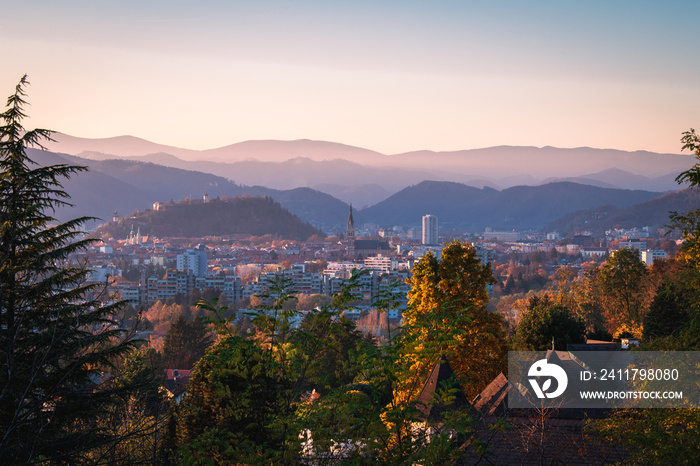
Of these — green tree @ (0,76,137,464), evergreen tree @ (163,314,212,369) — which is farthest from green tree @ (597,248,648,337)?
green tree @ (0,76,137,464)

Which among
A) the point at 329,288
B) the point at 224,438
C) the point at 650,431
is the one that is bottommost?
the point at 329,288

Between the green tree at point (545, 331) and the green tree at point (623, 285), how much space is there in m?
7.25

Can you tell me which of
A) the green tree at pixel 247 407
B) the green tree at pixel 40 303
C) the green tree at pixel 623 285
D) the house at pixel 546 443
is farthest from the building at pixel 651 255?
the green tree at pixel 247 407

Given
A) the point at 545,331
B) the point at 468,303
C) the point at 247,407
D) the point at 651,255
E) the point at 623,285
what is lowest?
the point at 651,255

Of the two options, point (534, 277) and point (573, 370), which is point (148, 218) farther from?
point (573, 370)

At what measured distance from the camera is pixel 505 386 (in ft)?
40.7

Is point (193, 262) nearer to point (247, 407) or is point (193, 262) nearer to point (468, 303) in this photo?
point (468, 303)

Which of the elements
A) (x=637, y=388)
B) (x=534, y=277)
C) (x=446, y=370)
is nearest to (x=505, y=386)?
(x=446, y=370)

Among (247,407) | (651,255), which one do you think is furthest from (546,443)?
(651,255)

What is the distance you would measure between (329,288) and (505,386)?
9288cm

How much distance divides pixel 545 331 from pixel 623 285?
935 cm

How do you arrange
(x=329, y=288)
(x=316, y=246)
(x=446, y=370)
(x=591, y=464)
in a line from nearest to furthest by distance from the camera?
(x=591, y=464) → (x=446, y=370) → (x=329, y=288) → (x=316, y=246)

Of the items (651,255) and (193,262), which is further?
(193,262)

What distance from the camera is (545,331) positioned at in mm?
21953
